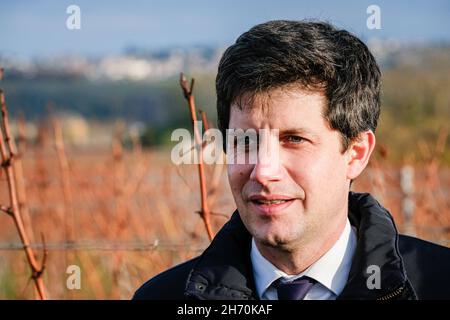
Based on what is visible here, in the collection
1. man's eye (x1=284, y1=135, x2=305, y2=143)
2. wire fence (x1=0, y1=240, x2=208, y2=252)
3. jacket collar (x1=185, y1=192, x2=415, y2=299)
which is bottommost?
wire fence (x1=0, y1=240, x2=208, y2=252)

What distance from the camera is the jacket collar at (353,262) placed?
1870mm

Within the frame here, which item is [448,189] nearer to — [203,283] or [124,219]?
[124,219]

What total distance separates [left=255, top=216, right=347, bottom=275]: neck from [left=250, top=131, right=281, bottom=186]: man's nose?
0.59 feet

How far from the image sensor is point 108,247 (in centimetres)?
298

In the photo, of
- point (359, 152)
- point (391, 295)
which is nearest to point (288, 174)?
point (359, 152)

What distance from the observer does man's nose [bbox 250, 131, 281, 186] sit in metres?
1.88

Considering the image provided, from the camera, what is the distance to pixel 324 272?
1951 mm

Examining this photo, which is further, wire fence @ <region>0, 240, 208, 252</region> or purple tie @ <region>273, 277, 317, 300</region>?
wire fence @ <region>0, 240, 208, 252</region>

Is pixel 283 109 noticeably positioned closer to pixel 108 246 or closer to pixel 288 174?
pixel 288 174

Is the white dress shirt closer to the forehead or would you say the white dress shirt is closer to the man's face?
the man's face

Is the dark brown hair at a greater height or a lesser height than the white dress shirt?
greater

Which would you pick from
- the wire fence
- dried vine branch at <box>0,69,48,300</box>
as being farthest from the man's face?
dried vine branch at <box>0,69,48,300</box>

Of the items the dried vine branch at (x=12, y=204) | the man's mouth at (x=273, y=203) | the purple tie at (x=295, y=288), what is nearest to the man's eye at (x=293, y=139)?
the man's mouth at (x=273, y=203)
